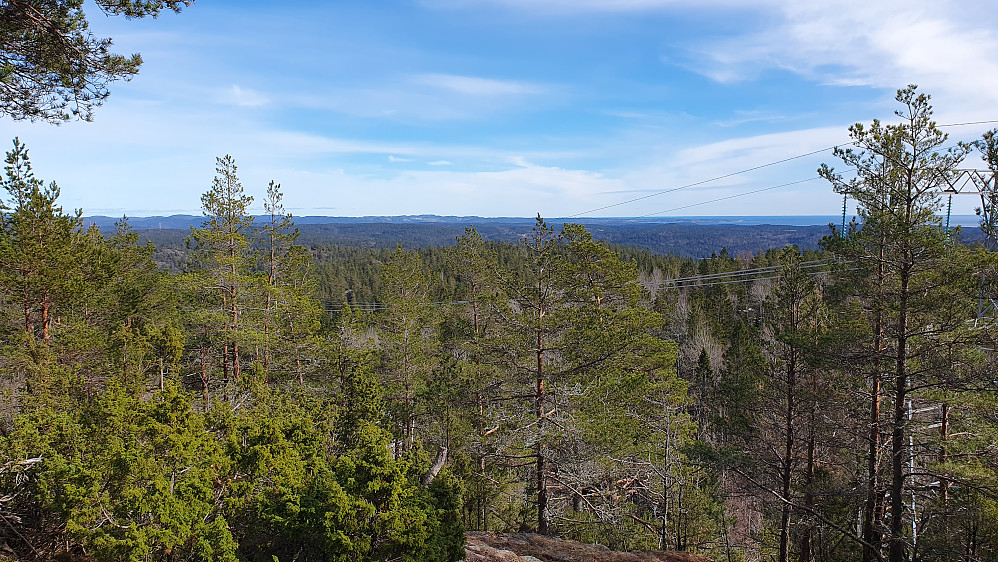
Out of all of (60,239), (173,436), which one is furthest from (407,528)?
(60,239)

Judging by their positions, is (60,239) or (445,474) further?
(60,239)

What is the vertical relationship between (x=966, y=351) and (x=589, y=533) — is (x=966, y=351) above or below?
above

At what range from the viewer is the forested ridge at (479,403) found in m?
5.30

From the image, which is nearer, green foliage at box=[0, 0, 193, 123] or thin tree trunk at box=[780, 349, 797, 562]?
green foliage at box=[0, 0, 193, 123]

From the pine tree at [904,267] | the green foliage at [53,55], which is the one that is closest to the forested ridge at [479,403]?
the pine tree at [904,267]

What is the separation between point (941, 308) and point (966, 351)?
0.80 meters

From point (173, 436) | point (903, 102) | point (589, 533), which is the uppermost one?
point (903, 102)

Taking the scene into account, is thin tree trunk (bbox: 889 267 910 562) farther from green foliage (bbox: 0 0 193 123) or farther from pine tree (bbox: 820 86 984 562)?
green foliage (bbox: 0 0 193 123)

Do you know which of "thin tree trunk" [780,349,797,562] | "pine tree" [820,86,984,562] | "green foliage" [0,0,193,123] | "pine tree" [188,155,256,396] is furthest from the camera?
"pine tree" [188,155,256,396]

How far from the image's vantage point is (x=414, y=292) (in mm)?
20609

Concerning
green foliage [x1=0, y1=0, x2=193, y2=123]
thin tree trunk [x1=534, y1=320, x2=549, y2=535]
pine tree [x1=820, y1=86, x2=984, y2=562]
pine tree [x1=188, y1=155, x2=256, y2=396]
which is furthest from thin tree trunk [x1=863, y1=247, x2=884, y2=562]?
pine tree [x1=188, y1=155, x2=256, y2=396]

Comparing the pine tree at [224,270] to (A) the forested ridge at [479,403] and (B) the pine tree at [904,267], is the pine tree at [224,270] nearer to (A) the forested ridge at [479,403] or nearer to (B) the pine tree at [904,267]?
(A) the forested ridge at [479,403]

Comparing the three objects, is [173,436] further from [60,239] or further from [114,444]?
[60,239]

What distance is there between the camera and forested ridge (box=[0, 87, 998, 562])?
17.4 feet
